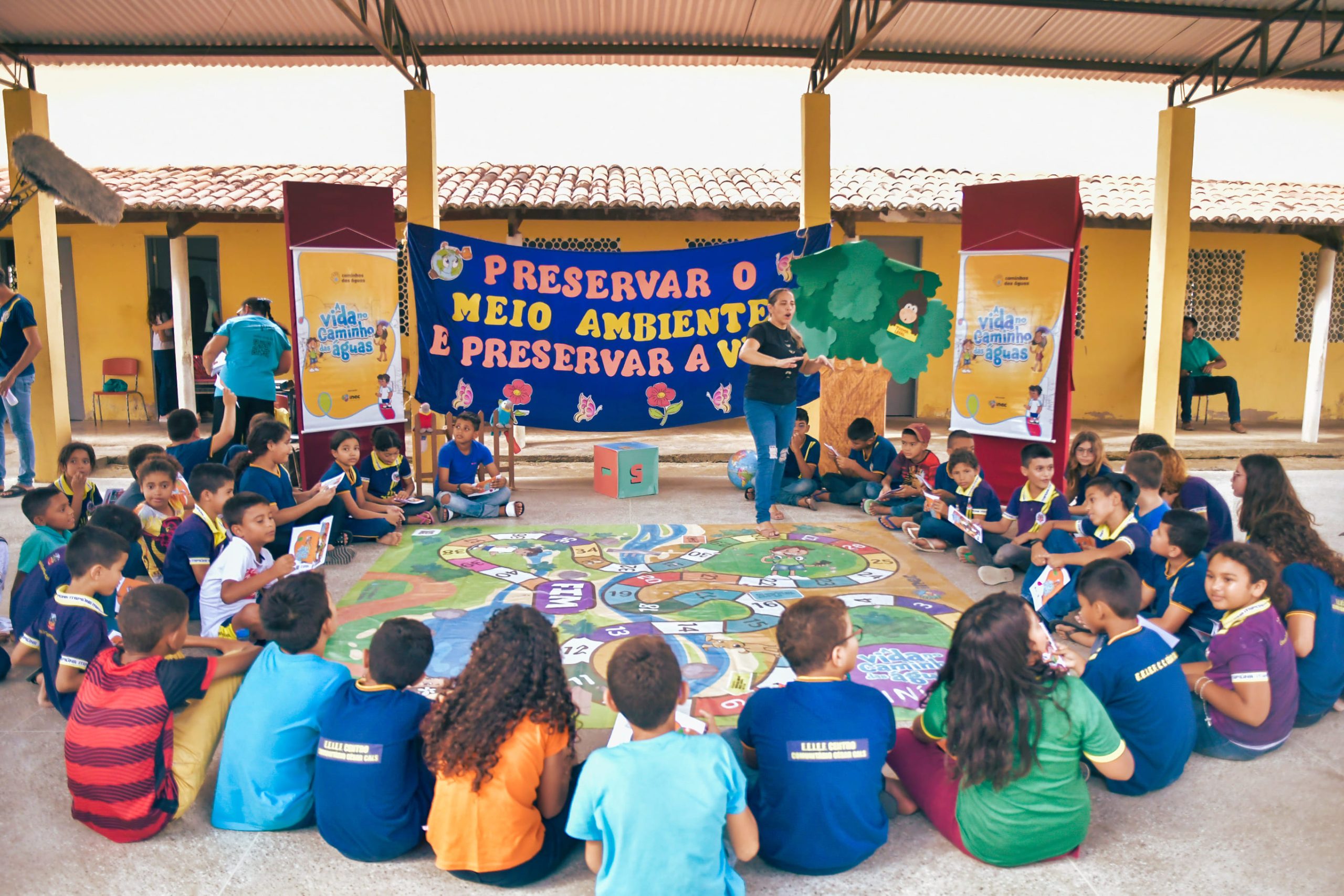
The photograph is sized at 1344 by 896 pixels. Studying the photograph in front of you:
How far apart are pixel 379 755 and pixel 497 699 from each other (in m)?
0.42

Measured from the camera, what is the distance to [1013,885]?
2666 millimetres

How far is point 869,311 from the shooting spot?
24.2 ft

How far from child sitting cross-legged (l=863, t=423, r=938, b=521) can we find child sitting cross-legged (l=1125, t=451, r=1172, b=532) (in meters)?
1.93

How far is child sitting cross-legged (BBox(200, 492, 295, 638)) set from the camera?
413cm

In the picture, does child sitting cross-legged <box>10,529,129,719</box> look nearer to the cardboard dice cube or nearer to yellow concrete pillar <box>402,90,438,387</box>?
the cardboard dice cube

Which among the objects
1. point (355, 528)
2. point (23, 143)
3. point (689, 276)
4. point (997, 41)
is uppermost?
point (997, 41)

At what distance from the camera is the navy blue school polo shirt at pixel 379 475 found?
6.58m

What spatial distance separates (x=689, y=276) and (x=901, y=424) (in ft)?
17.6

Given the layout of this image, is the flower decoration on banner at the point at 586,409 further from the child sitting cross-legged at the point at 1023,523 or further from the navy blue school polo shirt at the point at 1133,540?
the navy blue school polo shirt at the point at 1133,540

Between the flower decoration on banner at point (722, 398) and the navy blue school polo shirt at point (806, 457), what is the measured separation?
2.71 ft

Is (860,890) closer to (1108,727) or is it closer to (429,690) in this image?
(1108,727)

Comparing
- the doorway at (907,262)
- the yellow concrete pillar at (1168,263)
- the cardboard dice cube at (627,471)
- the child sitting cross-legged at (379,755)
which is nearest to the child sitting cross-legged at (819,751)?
the child sitting cross-legged at (379,755)

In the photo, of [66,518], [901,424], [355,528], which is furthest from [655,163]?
[66,518]

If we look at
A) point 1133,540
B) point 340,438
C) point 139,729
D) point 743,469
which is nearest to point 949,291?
point 743,469
